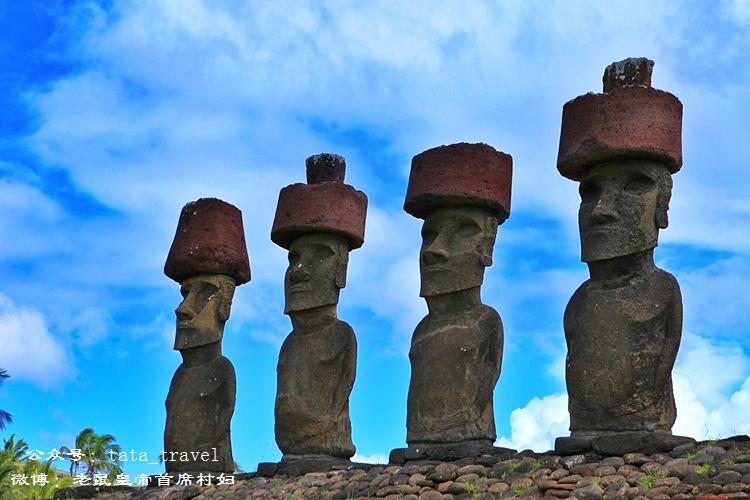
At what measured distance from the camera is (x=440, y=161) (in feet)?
38.7

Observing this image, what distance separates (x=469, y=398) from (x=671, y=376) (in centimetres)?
193

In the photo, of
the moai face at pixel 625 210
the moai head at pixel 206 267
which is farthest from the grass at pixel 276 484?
the moai face at pixel 625 210

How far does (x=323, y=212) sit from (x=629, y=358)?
4178 millimetres

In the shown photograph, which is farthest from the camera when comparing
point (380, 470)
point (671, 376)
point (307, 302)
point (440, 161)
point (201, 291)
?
point (201, 291)

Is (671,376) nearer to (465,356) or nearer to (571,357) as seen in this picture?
(571,357)

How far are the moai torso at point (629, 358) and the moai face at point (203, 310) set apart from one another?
524cm

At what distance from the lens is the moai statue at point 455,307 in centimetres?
1113

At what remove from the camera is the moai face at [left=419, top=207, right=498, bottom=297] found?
1150cm

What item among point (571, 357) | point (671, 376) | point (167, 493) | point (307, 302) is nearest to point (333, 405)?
point (307, 302)

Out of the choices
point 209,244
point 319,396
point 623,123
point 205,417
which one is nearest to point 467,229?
point 623,123

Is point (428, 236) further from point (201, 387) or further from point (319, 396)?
point (201, 387)

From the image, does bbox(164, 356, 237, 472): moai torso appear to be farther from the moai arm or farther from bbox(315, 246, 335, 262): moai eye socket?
the moai arm

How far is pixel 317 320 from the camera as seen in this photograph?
12898mm

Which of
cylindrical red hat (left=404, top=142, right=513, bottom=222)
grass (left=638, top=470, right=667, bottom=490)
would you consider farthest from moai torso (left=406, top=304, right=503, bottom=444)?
grass (left=638, top=470, right=667, bottom=490)
